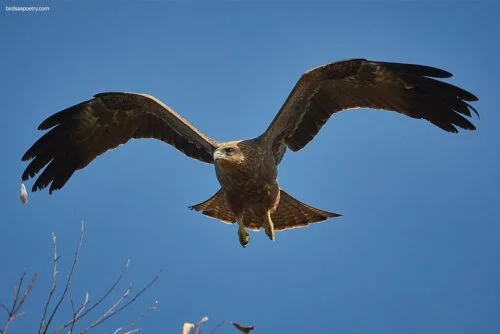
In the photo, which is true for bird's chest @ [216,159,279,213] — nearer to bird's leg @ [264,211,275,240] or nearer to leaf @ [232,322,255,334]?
bird's leg @ [264,211,275,240]

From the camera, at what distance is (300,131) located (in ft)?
22.1

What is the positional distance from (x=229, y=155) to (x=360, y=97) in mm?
1778

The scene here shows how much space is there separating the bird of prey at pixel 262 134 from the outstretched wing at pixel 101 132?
0.04ft

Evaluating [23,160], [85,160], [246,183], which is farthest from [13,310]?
[85,160]

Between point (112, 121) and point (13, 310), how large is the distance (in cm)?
465

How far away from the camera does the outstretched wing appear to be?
6.90m

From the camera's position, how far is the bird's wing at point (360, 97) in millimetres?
6070

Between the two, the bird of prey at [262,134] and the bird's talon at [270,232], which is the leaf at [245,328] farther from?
the bird's talon at [270,232]

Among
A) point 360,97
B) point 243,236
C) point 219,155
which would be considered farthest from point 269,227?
point 360,97

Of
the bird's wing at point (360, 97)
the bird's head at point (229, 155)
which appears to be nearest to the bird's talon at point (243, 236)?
the bird's head at point (229, 155)

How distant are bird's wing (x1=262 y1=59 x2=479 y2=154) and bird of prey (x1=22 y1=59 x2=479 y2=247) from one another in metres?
0.01

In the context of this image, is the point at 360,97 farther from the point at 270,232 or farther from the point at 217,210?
the point at 217,210

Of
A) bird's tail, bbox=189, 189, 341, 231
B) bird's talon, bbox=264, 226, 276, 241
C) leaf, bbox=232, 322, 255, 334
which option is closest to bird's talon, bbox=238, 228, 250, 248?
bird's talon, bbox=264, 226, 276, 241

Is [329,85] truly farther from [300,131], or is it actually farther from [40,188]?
[40,188]
